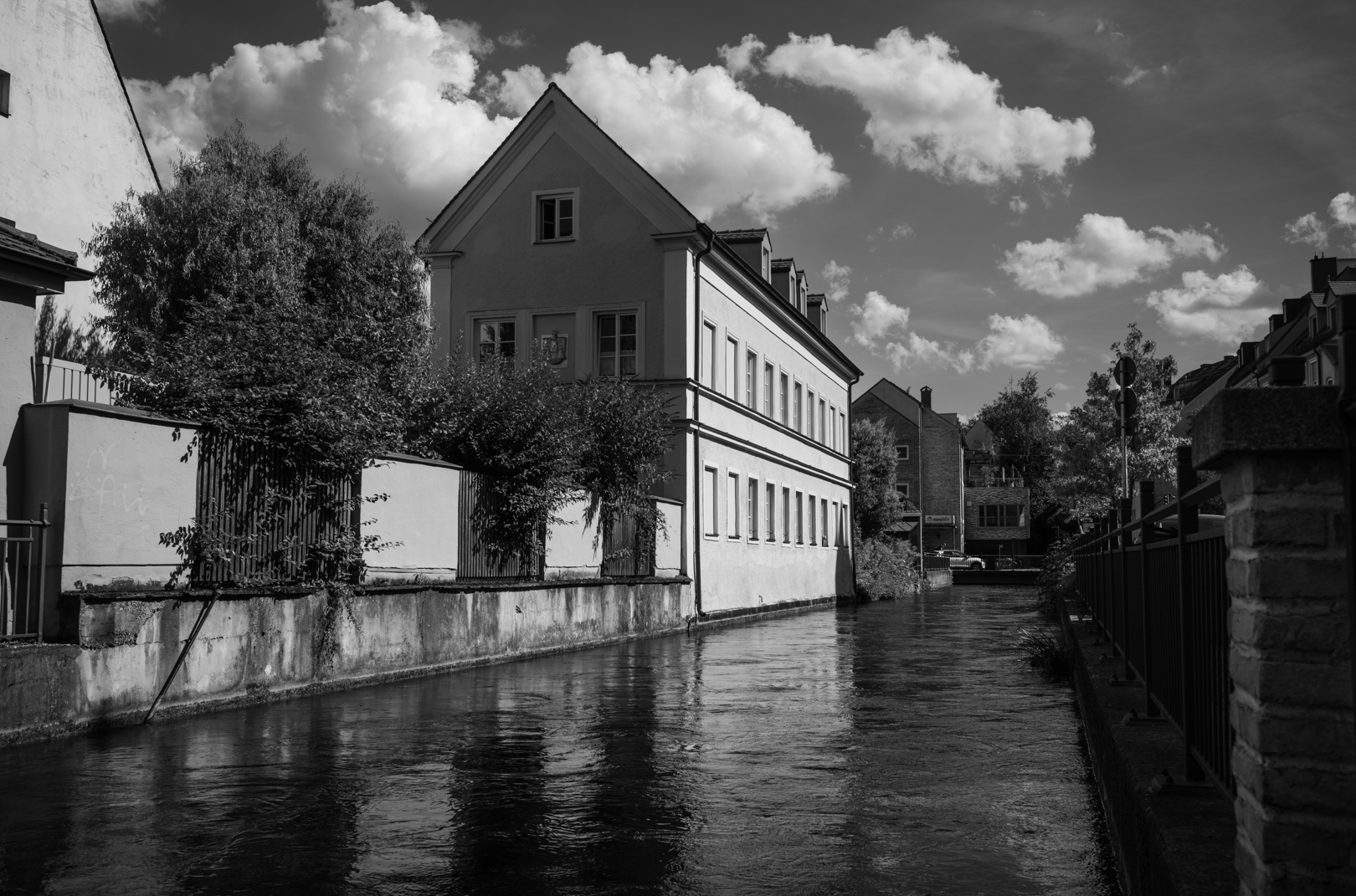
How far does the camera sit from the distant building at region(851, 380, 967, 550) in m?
84.5

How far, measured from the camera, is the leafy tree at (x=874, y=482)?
2172 inches

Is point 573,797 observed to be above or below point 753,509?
below

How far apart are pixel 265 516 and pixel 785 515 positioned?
25.1 meters

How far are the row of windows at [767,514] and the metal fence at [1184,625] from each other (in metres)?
20.2

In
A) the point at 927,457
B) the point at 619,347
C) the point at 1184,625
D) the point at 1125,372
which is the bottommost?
the point at 1184,625

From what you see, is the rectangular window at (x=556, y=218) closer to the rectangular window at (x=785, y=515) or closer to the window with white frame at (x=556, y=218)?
the window with white frame at (x=556, y=218)

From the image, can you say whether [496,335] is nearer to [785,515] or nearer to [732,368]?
[732,368]

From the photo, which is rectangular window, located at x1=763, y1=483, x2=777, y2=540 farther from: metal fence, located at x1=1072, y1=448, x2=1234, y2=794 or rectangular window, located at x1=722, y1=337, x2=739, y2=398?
metal fence, located at x1=1072, y1=448, x2=1234, y2=794

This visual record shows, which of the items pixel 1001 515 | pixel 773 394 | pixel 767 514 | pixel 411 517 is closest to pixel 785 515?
pixel 767 514

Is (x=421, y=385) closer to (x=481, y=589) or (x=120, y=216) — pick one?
(x=481, y=589)

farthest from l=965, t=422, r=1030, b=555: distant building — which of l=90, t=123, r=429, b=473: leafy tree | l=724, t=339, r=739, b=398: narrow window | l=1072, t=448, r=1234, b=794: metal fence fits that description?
l=1072, t=448, r=1234, b=794: metal fence

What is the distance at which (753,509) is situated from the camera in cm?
3322

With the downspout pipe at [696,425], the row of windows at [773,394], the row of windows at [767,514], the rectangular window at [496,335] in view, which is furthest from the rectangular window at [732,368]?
the rectangular window at [496,335]

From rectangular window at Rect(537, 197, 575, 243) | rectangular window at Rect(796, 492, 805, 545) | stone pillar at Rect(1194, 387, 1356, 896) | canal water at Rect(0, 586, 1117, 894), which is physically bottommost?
canal water at Rect(0, 586, 1117, 894)
